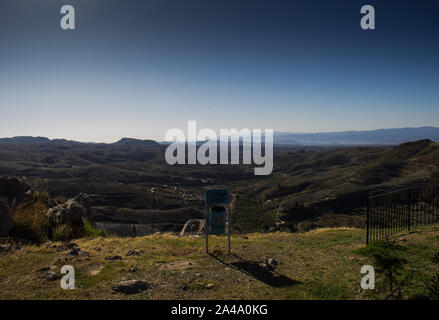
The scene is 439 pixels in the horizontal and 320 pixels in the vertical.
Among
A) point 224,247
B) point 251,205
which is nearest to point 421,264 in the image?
point 224,247

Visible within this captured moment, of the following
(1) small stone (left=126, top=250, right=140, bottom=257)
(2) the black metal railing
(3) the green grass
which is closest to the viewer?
(3) the green grass

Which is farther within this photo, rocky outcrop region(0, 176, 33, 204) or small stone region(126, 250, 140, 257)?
rocky outcrop region(0, 176, 33, 204)

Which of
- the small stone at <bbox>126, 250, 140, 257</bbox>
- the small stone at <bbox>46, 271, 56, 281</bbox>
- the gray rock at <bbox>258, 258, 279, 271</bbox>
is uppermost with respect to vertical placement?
the small stone at <bbox>46, 271, 56, 281</bbox>

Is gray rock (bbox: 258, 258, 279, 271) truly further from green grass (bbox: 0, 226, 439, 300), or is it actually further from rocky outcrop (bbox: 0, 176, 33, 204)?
rocky outcrop (bbox: 0, 176, 33, 204)

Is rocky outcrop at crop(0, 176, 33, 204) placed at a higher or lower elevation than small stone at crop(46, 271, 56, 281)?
higher

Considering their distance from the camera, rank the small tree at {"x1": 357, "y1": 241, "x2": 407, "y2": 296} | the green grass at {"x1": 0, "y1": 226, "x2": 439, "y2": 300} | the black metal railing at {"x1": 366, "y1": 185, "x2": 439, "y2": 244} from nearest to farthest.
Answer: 1. the small tree at {"x1": 357, "y1": 241, "x2": 407, "y2": 296}
2. the green grass at {"x1": 0, "y1": 226, "x2": 439, "y2": 300}
3. the black metal railing at {"x1": 366, "y1": 185, "x2": 439, "y2": 244}

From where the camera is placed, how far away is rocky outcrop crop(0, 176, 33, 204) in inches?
450

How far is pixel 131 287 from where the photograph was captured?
563 cm

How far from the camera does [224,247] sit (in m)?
9.55

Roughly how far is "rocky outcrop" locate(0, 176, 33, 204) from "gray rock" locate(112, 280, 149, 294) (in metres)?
8.76

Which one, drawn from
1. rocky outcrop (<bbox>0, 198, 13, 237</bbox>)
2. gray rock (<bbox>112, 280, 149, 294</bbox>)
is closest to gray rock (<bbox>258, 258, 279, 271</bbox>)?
gray rock (<bbox>112, 280, 149, 294</bbox>)

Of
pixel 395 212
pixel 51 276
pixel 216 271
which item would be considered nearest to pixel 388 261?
pixel 216 271

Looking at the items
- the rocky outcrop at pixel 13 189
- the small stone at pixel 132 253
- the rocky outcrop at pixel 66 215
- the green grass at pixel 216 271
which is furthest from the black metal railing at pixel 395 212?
the rocky outcrop at pixel 13 189

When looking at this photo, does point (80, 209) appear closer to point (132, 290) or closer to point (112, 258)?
point (112, 258)
